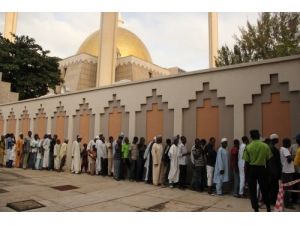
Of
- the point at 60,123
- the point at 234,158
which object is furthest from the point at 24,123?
the point at 234,158

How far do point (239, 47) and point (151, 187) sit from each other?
1419 centimetres

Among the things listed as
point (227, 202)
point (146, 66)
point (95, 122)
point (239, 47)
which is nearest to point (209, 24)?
point (146, 66)

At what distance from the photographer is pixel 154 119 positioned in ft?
36.8

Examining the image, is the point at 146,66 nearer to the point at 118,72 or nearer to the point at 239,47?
the point at 118,72

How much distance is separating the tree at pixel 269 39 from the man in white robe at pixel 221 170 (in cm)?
1055

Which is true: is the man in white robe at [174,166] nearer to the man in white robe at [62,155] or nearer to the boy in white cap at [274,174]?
the boy in white cap at [274,174]

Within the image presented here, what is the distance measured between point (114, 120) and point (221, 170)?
18.8 ft

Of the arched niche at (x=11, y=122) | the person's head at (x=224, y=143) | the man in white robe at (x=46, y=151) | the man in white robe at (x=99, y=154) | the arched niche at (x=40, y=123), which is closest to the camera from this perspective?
the person's head at (x=224, y=143)

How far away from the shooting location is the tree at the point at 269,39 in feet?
55.2

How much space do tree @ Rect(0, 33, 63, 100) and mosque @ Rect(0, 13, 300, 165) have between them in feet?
24.5

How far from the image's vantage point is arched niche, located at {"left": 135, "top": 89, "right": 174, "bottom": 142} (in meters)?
10.7

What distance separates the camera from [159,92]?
1107 centimetres

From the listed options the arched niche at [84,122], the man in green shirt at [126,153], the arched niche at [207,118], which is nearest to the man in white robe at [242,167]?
the arched niche at [207,118]

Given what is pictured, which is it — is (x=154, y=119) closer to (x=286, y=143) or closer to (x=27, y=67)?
(x=286, y=143)
